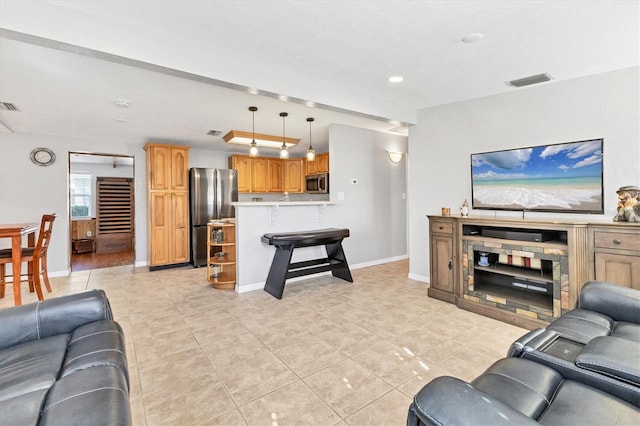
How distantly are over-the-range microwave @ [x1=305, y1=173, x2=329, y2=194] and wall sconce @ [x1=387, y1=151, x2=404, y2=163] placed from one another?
1351 mm

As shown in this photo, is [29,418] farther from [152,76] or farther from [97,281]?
[97,281]

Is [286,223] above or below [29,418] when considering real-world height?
above

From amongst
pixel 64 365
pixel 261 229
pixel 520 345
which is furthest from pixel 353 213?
pixel 64 365

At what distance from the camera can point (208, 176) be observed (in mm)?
5711

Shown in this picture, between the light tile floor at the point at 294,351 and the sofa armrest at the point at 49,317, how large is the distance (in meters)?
0.63

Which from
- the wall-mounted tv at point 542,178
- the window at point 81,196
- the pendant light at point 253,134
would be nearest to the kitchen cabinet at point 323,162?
the pendant light at point 253,134

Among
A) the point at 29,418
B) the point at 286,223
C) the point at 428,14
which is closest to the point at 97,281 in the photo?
the point at 286,223

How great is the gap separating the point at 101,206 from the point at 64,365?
868cm

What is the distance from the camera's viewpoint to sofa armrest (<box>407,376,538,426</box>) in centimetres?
74

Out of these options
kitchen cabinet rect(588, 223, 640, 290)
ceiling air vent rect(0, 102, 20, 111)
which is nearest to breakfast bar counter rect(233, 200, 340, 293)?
ceiling air vent rect(0, 102, 20, 111)

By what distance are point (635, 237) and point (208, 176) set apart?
19.5 ft

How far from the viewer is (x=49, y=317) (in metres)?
1.56

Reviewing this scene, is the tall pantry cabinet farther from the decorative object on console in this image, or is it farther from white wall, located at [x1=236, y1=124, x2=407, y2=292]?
the decorative object on console

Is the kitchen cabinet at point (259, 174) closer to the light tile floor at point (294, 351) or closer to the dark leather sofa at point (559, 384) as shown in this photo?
the light tile floor at point (294, 351)
